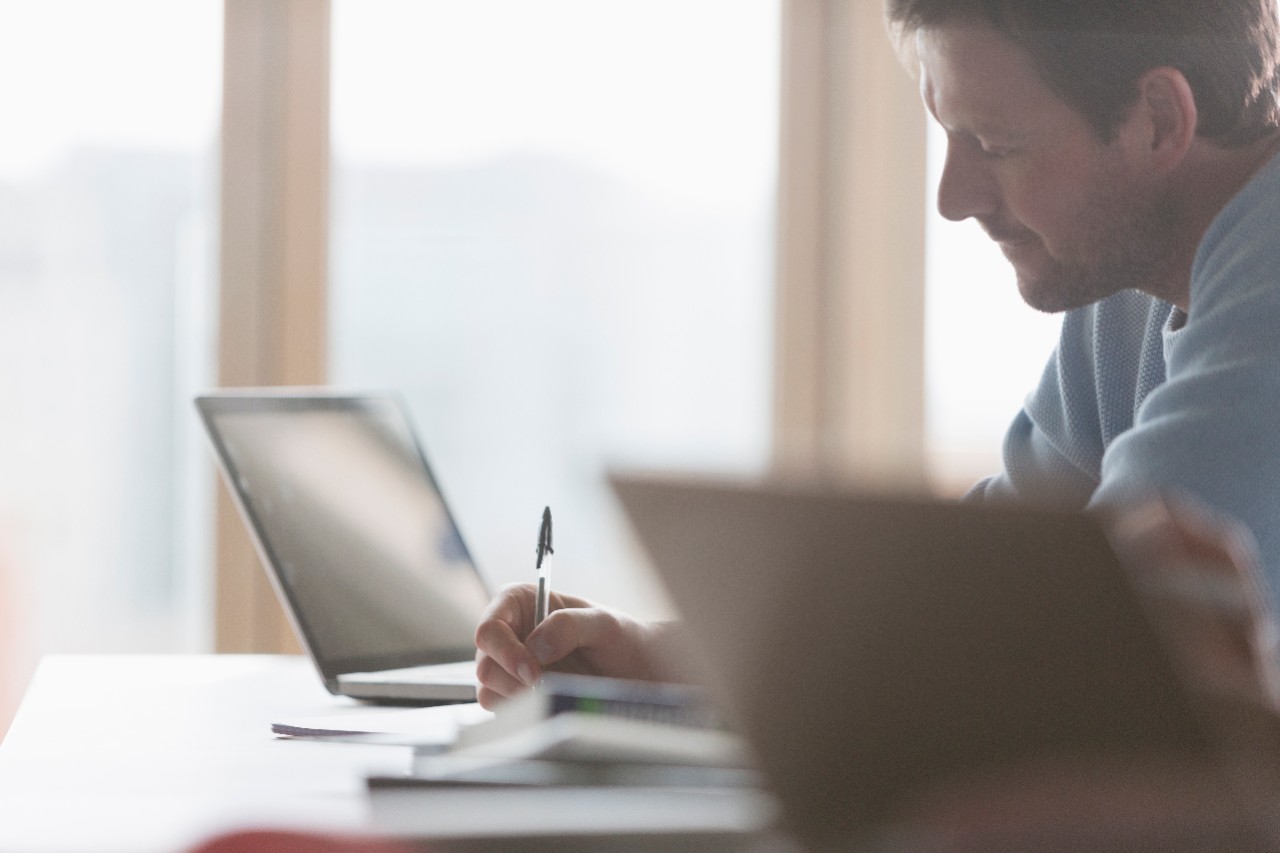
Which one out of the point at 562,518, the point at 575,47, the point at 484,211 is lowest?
the point at 562,518

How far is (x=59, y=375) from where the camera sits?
9.14ft

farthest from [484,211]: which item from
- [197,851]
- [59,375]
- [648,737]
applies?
Answer: [197,851]

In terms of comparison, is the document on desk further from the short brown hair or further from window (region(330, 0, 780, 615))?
window (region(330, 0, 780, 615))

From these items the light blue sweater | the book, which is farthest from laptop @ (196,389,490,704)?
the light blue sweater

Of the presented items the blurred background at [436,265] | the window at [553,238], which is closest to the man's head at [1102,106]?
the blurred background at [436,265]

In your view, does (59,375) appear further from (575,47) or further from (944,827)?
(944,827)

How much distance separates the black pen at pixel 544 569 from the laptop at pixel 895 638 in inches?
25.1

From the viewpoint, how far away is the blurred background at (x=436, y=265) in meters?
2.78

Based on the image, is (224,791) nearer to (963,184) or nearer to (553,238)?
(963,184)

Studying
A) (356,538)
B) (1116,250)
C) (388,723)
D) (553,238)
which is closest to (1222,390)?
(1116,250)

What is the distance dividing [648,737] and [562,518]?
2.33 m

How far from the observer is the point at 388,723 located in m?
1.09

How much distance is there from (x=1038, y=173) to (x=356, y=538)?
28.7 inches

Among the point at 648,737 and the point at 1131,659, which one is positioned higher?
the point at 1131,659
